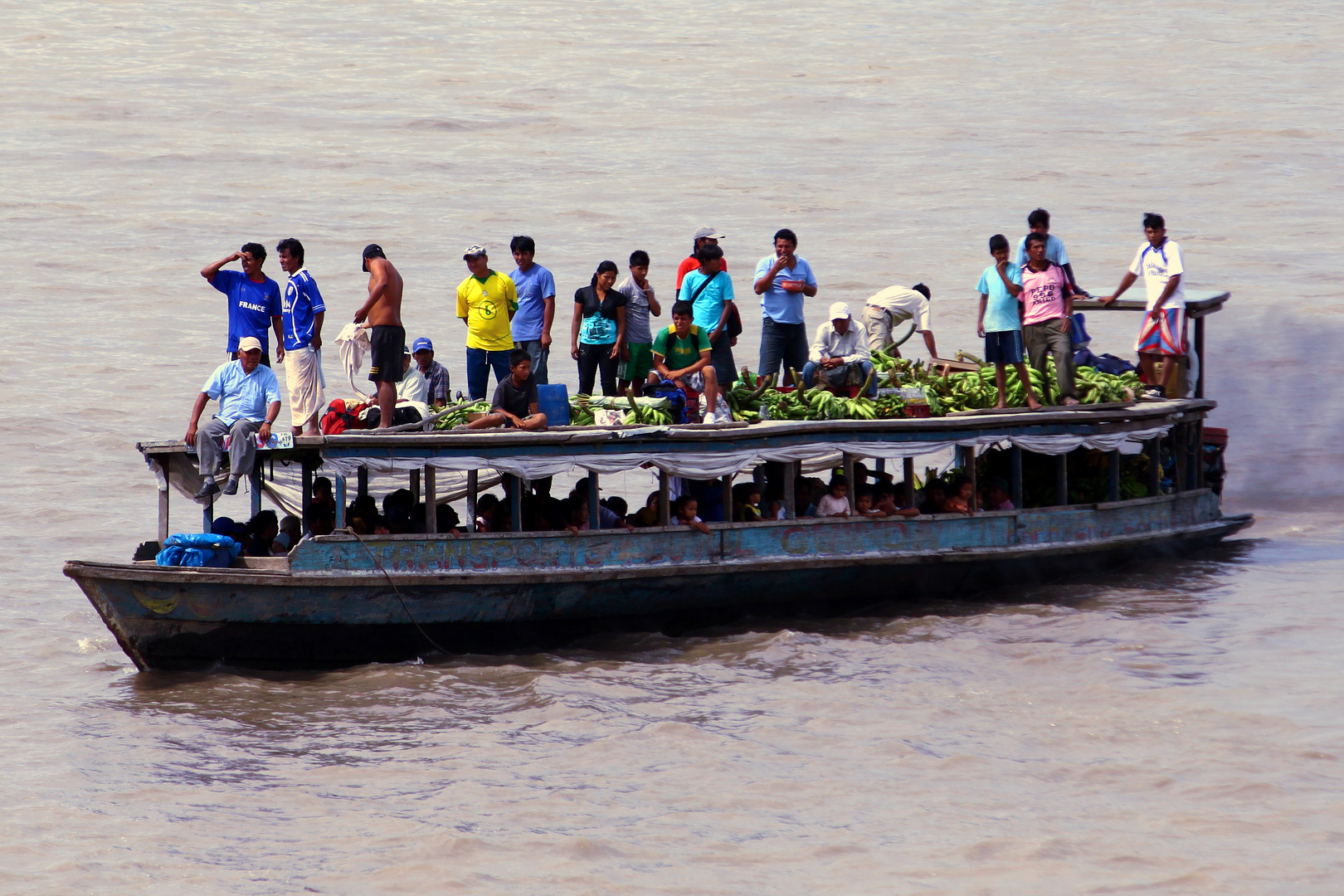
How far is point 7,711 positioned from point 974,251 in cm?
1887

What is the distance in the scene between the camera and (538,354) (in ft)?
45.9

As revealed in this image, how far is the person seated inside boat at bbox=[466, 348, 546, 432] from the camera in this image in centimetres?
1230

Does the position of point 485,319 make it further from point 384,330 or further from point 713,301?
point 713,301

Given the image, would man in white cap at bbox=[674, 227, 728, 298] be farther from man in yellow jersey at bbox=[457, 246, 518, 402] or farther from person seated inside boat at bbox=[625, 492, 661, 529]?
person seated inside boat at bbox=[625, 492, 661, 529]

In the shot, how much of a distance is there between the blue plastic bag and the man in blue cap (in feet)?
8.16

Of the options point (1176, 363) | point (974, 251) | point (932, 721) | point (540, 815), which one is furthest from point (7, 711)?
point (974, 251)

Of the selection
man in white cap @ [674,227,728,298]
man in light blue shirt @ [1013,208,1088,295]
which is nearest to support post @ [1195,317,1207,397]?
man in light blue shirt @ [1013,208,1088,295]

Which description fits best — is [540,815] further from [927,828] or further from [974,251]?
[974,251]

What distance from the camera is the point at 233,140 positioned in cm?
3284

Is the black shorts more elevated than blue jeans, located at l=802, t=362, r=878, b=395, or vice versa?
the black shorts

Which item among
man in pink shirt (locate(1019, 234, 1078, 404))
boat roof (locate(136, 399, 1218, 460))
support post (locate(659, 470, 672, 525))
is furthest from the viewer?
man in pink shirt (locate(1019, 234, 1078, 404))

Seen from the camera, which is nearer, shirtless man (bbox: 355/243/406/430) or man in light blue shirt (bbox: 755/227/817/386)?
shirtless man (bbox: 355/243/406/430)

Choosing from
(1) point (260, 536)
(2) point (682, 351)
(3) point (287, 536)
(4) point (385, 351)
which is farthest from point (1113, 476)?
(1) point (260, 536)

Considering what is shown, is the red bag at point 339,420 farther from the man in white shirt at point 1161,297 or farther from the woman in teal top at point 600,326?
the man in white shirt at point 1161,297
